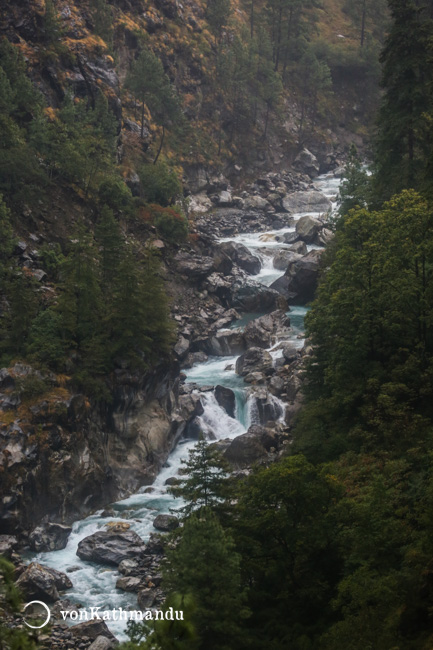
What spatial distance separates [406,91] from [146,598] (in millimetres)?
32948

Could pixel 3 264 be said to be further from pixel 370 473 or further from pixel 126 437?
pixel 370 473

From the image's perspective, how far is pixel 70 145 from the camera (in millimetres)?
52562

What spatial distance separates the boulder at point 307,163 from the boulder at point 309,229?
88.5ft

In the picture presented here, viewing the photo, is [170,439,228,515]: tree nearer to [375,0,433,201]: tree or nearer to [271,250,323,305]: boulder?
[375,0,433,201]: tree

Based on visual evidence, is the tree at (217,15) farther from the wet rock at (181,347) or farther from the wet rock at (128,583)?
the wet rock at (128,583)

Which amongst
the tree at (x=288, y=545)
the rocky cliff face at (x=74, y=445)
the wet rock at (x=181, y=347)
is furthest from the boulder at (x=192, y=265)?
the tree at (x=288, y=545)

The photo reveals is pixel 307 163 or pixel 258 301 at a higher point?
pixel 307 163

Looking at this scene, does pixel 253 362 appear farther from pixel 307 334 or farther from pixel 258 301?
pixel 307 334

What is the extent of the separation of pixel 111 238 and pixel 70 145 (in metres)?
13.3

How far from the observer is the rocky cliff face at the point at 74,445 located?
108 feet

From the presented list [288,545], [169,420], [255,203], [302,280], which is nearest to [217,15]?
[255,203]

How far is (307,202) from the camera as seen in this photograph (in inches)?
3297

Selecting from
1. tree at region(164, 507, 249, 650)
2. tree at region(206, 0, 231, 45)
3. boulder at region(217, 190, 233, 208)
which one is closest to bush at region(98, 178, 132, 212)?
boulder at region(217, 190, 233, 208)

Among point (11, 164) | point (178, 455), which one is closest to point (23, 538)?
point (178, 455)
